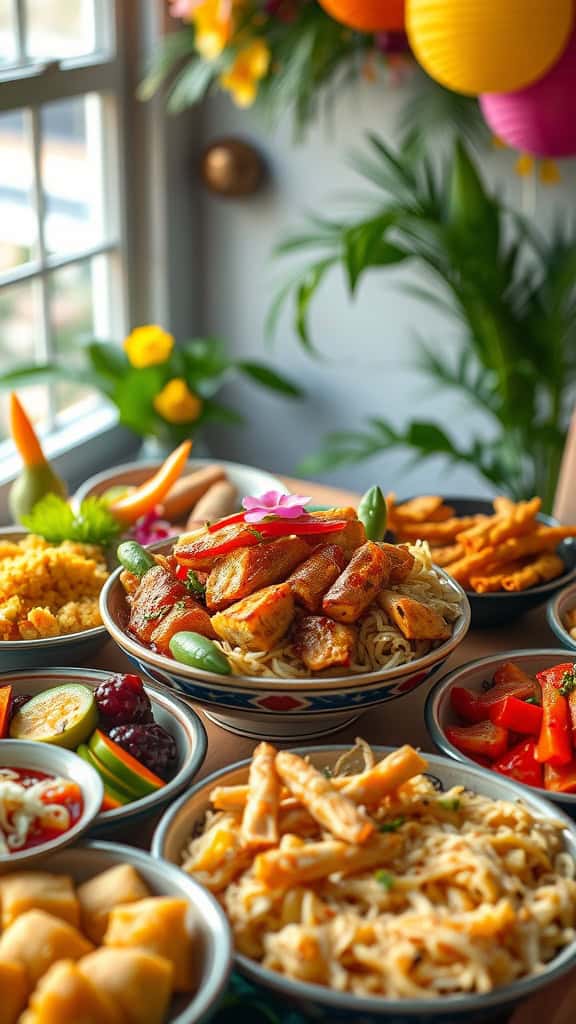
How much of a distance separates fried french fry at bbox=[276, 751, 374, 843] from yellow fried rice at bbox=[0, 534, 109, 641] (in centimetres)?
54

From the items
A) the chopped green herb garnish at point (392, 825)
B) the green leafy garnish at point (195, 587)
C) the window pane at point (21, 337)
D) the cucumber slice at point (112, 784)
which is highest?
the green leafy garnish at point (195, 587)

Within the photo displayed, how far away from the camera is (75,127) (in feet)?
10.7

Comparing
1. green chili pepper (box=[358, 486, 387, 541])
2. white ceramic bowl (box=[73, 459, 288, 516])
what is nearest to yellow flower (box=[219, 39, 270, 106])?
white ceramic bowl (box=[73, 459, 288, 516])

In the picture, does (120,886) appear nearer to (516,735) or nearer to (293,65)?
(516,735)

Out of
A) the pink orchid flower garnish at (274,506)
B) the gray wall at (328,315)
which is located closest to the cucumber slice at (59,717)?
the pink orchid flower garnish at (274,506)

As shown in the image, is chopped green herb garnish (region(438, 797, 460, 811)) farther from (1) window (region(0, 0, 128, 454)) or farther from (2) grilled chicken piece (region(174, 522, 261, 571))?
(1) window (region(0, 0, 128, 454))

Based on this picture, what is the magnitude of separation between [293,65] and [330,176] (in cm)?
53

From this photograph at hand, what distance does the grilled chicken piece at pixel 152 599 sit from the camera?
1438 millimetres

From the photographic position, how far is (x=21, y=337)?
3488 mm

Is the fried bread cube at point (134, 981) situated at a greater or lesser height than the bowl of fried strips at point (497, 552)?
greater

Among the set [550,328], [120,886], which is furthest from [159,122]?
[120,886]

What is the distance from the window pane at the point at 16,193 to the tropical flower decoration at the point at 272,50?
0.38 meters

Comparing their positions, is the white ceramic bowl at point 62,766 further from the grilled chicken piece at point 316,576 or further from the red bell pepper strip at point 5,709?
the grilled chicken piece at point 316,576

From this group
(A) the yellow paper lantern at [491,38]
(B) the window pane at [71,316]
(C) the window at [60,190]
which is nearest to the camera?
(A) the yellow paper lantern at [491,38]
